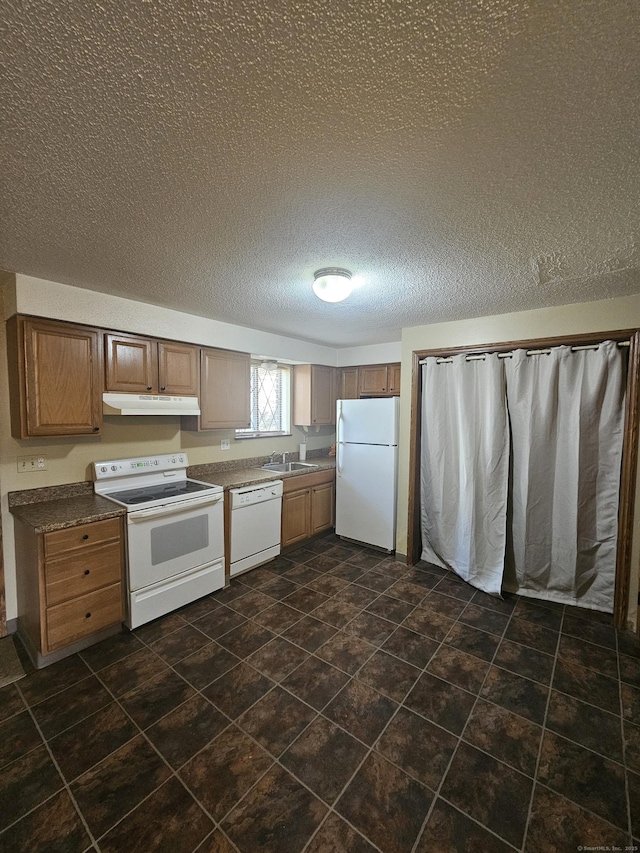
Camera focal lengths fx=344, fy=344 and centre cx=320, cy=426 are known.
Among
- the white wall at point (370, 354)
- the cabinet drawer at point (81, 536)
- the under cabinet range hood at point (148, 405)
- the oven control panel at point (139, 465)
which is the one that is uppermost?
the white wall at point (370, 354)

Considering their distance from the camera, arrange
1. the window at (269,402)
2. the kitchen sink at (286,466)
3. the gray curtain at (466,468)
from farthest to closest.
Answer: the window at (269,402)
the kitchen sink at (286,466)
the gray curtain at (466,468)

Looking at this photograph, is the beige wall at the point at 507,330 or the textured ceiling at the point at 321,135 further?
the beige wall at the point at 507,330

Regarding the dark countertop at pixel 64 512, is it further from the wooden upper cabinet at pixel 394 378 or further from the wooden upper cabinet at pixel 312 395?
the wooden upper cabinet at pixel 394 378

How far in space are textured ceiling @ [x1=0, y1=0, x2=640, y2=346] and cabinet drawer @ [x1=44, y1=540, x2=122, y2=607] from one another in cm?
179

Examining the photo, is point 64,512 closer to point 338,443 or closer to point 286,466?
point 286,466

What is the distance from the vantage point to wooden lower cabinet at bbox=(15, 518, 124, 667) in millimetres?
2080

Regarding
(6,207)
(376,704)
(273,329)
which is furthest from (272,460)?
(6,207)

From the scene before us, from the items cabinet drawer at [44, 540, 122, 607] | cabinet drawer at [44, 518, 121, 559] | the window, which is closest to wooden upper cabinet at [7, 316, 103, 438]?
cabinet drawer at [44, 518, 121, 559]

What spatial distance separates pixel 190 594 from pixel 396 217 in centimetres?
294

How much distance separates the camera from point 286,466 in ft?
13.8

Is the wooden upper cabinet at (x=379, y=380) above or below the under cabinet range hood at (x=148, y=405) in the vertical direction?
above

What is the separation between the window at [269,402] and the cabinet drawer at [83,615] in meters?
1.96

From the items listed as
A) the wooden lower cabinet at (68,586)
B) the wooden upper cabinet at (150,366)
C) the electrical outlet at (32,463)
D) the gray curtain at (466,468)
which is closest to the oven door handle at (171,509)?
the wooden lower cabinet at (68,586)

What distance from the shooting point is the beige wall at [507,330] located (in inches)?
99.0
